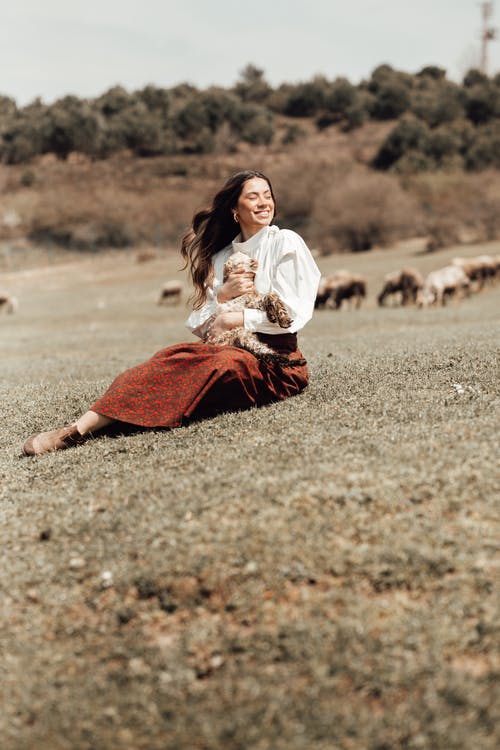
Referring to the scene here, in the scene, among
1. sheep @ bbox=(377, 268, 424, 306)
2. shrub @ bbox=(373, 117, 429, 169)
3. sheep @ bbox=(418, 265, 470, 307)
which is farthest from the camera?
shrub @ bbox=(373, 117, 429, 169)

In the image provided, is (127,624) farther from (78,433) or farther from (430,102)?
(430,102)

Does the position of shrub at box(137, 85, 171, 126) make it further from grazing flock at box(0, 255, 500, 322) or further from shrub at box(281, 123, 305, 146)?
grazing flock at box(0, 255, 500, 322)

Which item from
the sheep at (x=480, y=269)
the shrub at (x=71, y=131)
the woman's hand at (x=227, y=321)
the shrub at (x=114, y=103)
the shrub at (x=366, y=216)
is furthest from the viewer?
the shrub at (x=114, y=103)

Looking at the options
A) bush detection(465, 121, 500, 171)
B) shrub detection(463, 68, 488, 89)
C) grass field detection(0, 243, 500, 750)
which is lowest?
grass field detection(0, 243, 500, 750)

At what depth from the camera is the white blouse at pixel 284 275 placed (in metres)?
4.54

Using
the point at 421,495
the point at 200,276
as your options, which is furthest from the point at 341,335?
the point at 421,495

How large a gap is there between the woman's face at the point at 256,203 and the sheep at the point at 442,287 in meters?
15.1

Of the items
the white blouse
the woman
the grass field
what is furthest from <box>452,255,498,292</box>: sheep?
the grass field

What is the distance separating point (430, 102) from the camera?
200 feet

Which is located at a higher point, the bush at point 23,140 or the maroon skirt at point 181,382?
the bush at point 23,140

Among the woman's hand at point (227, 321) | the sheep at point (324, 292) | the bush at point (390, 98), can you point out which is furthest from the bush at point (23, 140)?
the woman's hand at point (227, 321)

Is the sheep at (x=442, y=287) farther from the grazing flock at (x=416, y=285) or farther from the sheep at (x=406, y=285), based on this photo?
the sheep at (x=406, y=285)

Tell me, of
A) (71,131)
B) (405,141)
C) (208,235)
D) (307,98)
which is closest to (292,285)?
(208,235)

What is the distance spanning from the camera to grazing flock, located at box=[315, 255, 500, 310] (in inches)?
765
